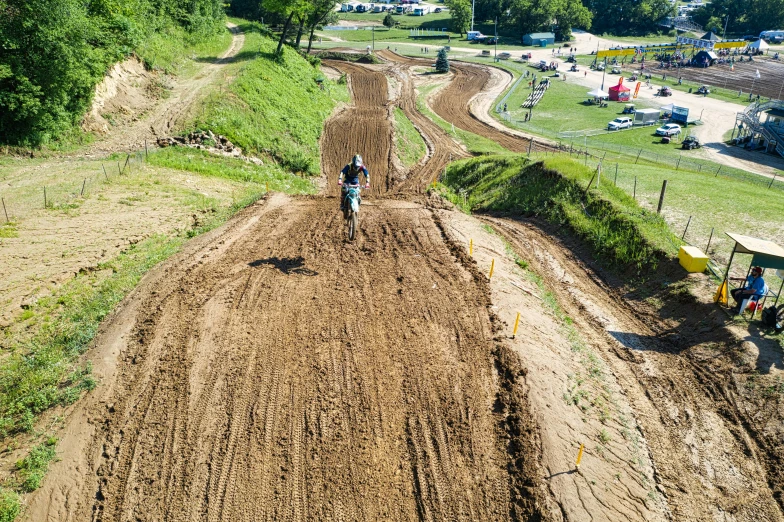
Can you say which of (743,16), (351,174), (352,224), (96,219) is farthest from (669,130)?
(743,16)

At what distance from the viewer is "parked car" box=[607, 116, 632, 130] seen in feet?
198

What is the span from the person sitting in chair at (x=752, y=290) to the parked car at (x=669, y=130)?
48166 mm

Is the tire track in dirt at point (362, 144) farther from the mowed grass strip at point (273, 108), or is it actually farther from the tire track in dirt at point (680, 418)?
the tire track in dirt at point (680, 418)

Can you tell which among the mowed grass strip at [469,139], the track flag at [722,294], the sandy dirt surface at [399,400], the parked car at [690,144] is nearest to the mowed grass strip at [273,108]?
the mowed grass strip at [469,139]

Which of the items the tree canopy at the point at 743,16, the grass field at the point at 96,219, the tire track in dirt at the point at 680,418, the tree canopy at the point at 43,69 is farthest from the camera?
the tree canopy at the point at 743,16

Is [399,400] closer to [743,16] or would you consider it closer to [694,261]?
[694,261]

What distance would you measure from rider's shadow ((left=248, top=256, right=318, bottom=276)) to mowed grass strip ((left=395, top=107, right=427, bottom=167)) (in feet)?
75.7

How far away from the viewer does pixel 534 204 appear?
83.3ft

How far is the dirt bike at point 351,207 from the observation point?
17.3 metres

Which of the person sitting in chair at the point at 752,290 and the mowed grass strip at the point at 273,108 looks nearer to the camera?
the person sitting in chair at the point at 752,290

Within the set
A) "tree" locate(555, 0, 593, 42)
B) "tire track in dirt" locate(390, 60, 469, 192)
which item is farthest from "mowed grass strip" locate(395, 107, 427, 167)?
"tree" locate(555, 0, 593, 42)

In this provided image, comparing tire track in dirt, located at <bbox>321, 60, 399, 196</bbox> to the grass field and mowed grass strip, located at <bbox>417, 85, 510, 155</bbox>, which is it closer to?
the grass field

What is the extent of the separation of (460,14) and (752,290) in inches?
5103

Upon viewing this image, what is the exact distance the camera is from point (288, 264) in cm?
1636
